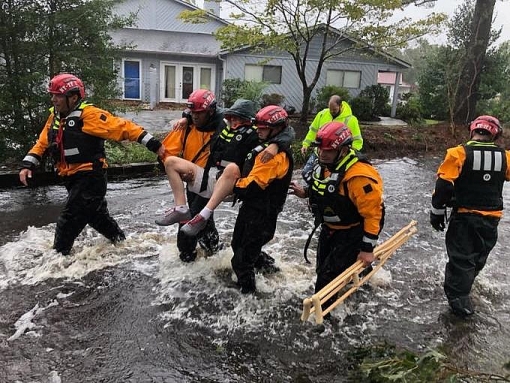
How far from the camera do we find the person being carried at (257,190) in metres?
4.51

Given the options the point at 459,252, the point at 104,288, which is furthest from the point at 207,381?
the point at 459,252

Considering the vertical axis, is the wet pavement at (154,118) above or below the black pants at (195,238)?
above

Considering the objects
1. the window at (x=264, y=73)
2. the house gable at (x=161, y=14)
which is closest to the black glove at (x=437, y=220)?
the window at (x=264, y=73)

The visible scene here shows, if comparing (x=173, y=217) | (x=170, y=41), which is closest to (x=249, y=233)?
(x=173, y=217)

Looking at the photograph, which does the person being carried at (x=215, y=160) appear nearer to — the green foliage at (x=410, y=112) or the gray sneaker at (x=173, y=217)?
the gray sneaker at (x=173, y=217)

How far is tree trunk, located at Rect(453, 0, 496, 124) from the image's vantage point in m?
19.3

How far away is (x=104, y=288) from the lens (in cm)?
552

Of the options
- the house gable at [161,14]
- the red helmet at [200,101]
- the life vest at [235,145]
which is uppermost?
the house gable at [161,14]

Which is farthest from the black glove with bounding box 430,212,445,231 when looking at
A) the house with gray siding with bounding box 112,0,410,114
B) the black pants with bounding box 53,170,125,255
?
the house with gray siding with bounding box 112,0,410,114

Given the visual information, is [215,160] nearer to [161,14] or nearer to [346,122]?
[346,122]

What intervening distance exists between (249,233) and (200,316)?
3.28ft

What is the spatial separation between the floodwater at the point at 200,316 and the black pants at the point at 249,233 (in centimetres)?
48

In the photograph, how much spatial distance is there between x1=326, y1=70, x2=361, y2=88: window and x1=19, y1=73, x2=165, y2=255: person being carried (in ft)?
64.7

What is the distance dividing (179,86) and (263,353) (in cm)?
2220
